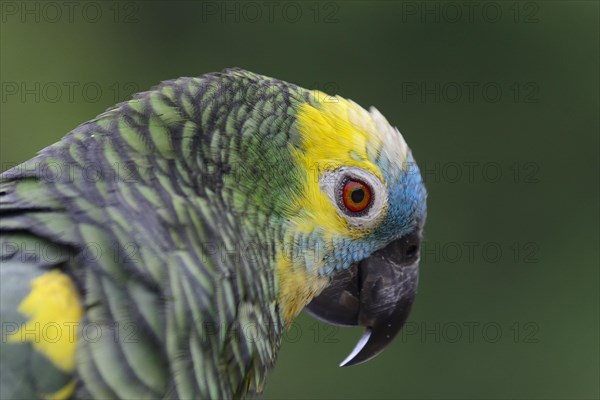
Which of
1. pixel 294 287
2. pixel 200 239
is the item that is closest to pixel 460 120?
pixel 294 287

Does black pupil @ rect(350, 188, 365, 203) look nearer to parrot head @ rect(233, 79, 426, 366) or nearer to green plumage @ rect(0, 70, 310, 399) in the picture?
parrot head @ rect(233, 79, 426, 366)

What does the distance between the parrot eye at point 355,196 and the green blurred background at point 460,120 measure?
2.97 meters

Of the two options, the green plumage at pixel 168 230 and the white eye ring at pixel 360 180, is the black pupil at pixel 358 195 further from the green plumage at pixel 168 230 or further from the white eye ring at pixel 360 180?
the green plumage at pixel 168 230

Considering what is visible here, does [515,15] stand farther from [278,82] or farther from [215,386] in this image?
[215,386]

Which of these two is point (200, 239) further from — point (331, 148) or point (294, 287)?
point (331, 148)

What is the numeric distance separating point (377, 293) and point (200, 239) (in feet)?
1.58

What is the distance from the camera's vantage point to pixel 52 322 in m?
1.26

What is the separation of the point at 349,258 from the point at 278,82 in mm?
404

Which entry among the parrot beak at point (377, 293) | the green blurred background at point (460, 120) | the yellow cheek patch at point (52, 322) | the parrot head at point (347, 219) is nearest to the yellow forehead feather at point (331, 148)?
the parrot head at point (347, 219)

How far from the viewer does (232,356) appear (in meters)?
1.44

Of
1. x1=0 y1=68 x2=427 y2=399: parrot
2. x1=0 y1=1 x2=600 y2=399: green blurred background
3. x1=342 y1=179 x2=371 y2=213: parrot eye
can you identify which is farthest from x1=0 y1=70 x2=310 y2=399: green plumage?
x1=0 y1=1 x2=600 y2=399: green blurred background

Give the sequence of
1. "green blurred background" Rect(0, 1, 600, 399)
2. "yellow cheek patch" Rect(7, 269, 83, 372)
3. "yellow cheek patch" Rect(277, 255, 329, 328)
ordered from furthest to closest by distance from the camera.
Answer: "green blurred background" Rect(0, 1, 600, 399) < "yellow cheek patch" Rect(277, 255, 329, 328) < "yellow cheek patch" Rect(7, 269, 83, 372)

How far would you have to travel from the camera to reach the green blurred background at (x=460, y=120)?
4668mm

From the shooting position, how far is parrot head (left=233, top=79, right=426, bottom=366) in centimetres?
157
